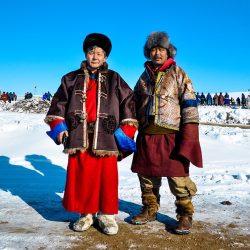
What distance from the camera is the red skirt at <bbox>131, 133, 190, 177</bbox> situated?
3561 millimetres

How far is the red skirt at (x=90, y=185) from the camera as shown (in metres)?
3.49

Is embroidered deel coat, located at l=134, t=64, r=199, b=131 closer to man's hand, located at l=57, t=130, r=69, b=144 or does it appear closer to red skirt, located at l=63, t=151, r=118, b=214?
red skirt, located at l=63, t=151, r=118, b=214

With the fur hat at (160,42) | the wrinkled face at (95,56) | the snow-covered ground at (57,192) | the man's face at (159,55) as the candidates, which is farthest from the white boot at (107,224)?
the fur hat at (160,42)

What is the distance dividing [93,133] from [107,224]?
2.84 ft

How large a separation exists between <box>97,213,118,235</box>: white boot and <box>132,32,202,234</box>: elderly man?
11.7 inches

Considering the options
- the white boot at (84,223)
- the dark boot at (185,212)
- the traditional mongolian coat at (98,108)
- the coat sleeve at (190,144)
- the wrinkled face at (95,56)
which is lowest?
the white boot at (84,223)

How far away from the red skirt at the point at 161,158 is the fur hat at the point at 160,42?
2.79 feet

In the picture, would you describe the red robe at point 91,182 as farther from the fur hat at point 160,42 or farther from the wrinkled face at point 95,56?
the fur hat at point 160,42

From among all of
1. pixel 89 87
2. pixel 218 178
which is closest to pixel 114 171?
pixel 89 87

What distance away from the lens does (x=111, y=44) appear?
3.69 m

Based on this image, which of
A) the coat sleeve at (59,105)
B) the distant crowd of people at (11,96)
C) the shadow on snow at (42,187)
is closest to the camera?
the coat sleeve at (59,105)

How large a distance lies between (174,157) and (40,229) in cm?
145

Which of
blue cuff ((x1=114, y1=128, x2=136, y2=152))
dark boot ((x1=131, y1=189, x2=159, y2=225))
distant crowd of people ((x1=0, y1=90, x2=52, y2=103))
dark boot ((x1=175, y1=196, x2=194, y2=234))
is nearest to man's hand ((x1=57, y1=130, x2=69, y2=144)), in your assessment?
blue cuff ((x1=114, y1=128, x2=136, y2=152))

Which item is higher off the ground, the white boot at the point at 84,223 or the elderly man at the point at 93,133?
the elderly man at the point at 93,133
